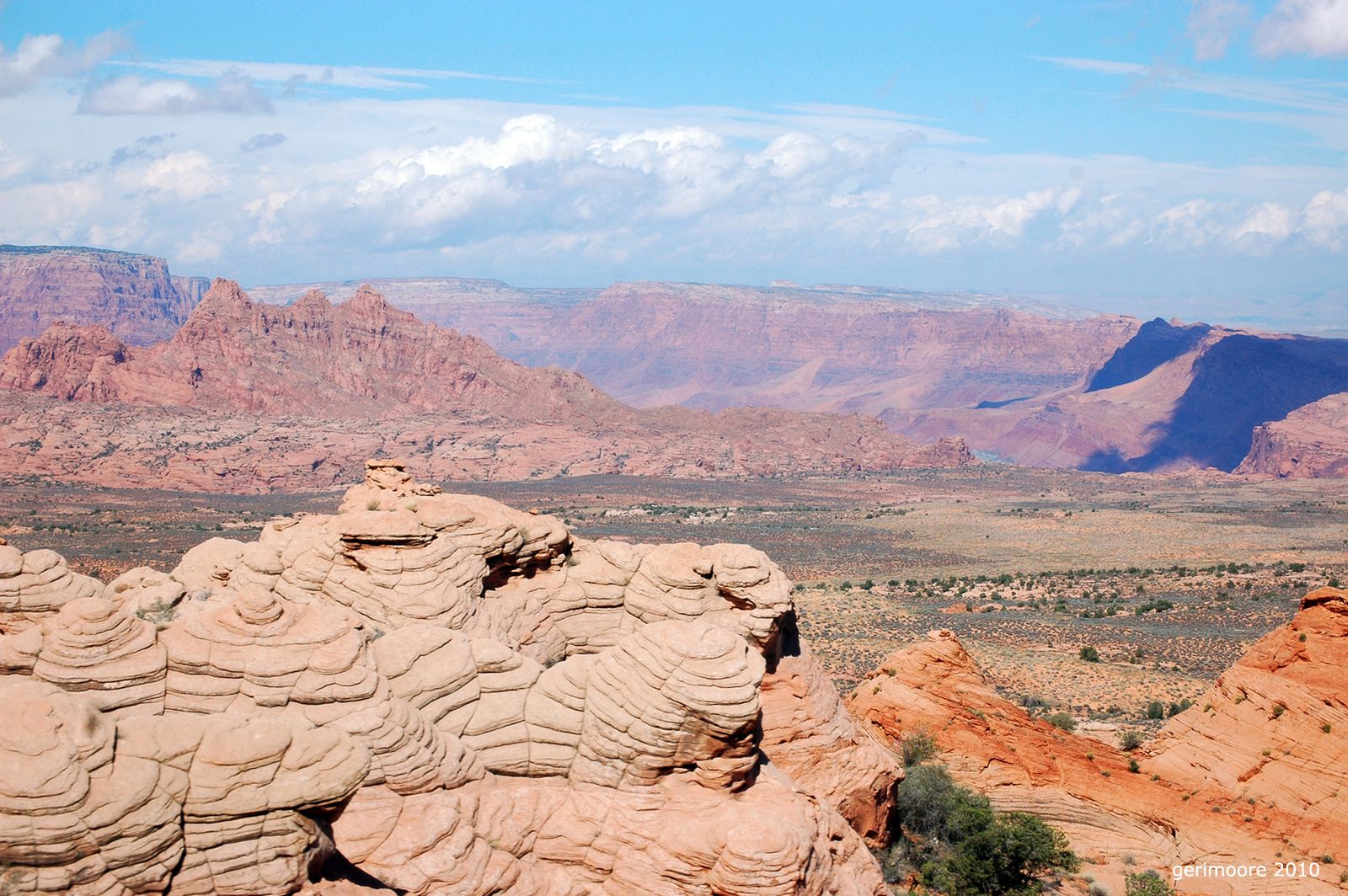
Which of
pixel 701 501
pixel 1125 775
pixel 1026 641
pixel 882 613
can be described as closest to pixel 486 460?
pixel 701 501

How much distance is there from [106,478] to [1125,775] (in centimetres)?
10366

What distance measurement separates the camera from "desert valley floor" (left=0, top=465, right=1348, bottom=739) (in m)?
44.9

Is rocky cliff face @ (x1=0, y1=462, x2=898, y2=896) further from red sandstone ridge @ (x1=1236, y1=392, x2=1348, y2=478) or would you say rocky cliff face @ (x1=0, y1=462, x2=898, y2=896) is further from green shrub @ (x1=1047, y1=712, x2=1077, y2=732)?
red sandstone ridge @ (x1=1236, y1=392, x2=1348, y2=478)

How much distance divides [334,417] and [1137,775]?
5170 inches

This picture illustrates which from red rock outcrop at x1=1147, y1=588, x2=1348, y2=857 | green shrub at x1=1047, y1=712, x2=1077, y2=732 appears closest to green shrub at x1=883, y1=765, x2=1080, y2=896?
red rock outcrop at x1=1147, y1=588, x2=1348, y2=857

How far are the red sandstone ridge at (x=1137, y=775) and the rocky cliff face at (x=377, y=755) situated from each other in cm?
838

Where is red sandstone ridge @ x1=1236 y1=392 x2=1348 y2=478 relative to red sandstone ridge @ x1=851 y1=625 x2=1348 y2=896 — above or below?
below

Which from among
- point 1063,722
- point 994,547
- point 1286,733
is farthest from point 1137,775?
point 994,547

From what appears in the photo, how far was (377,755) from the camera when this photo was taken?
13469 millimetres

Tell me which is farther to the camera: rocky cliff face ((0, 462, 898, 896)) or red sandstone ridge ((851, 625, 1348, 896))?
red sandstone ridge ((851, 625, 1348, 896))

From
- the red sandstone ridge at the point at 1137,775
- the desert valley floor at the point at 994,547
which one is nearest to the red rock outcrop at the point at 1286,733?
the red sandstone ridge at the point at 1137,775

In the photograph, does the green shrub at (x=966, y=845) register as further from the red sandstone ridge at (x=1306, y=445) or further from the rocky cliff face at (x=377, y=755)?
the red sandstone ridge at (x=1306, y=445)

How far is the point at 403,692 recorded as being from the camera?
14906 mm

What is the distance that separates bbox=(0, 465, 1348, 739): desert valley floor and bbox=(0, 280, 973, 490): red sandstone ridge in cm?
885
